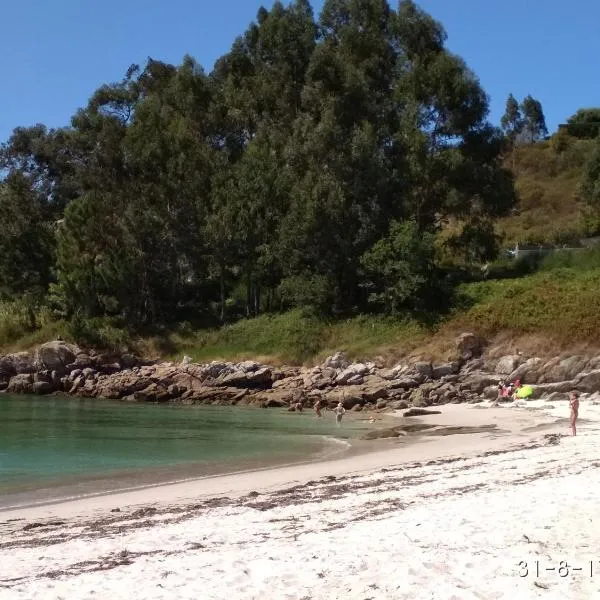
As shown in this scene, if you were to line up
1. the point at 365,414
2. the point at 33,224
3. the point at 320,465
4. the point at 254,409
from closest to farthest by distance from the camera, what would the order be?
1. the point at 320,465
2. the point at 365,414
3. the point at 254,409
4. the point at 33,224

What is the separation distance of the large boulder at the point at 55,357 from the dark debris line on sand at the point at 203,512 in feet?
119

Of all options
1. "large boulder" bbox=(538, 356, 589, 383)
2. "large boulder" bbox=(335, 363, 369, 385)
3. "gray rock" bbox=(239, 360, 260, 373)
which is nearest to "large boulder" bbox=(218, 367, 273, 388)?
"gray rock" bbox=(239, 360, 260, 373)

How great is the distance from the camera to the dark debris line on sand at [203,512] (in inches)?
350

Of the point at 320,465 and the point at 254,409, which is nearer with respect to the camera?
the point at 320,465

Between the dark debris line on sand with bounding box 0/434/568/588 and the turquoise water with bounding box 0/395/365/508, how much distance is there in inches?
152

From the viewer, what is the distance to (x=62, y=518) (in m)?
12.8

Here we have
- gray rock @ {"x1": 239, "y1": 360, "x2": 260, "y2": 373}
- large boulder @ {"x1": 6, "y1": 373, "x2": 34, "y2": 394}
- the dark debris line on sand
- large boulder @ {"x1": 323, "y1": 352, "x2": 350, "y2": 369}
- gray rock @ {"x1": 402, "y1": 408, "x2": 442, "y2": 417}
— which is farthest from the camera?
large boulder @ {"x1": 6, "y1": 373, "x2": 34, "y2": 394}

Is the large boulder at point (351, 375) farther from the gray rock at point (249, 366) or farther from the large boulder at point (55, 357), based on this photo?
the large boulder at point (55, 357)

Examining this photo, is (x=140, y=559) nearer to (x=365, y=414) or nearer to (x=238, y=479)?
(x=238, y=479)

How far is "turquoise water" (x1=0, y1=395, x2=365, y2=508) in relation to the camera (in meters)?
17.9

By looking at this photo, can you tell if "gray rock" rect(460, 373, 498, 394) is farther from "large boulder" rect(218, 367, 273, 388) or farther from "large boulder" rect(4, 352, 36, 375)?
"large boulder" rect(4, 352, 36, 375)

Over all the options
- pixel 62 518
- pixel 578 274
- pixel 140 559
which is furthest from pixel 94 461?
pixel 578 274

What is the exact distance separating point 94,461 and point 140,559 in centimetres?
1292

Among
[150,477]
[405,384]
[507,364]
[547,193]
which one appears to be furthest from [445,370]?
[547,193]
